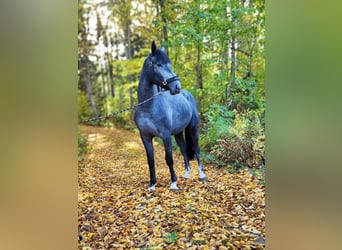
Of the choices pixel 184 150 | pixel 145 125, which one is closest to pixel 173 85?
pixel 145 125

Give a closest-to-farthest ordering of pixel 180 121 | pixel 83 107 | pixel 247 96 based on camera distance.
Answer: pixel 247 96 < pixel 83 107 < pixel 180 121

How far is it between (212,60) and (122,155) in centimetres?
87

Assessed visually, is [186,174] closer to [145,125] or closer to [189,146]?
[189,146]

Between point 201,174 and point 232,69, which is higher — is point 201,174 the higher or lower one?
the lower one

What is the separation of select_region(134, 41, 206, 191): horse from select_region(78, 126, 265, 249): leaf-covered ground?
4 centimetres

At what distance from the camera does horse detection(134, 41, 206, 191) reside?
2152mm

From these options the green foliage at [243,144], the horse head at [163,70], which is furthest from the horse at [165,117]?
the green foliage at [243,144]

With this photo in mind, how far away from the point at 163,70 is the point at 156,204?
88cm

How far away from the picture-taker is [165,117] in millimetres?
2213

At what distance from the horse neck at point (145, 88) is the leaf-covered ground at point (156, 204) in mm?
287

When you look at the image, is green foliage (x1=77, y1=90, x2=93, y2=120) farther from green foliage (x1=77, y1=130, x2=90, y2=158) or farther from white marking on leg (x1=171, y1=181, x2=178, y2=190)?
white marking on leg (x1=171, y1=181, x2=178, y2=190)

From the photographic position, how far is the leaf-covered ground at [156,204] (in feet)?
6.50

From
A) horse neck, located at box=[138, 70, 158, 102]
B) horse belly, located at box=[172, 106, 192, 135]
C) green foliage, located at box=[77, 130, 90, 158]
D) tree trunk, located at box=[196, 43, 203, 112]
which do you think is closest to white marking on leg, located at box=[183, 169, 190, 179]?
horse belly, located at box=[172, 106, 192, 135]
